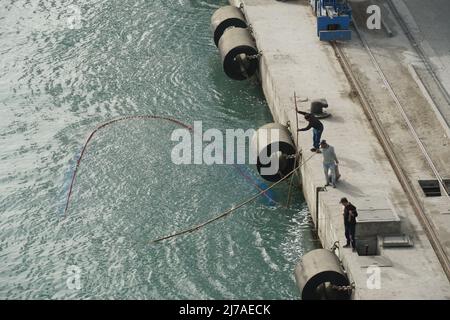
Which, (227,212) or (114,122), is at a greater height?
(227,212)

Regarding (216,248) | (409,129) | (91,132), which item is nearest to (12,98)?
(91,132)

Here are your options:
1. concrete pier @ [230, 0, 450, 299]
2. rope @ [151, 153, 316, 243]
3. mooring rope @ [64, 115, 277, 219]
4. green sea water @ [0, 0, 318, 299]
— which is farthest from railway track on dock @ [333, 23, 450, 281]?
mooring rope @ [64, 115, 277, 219]
